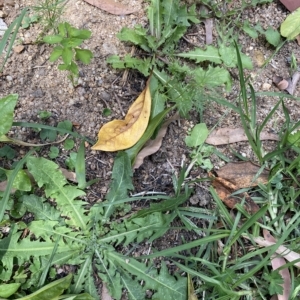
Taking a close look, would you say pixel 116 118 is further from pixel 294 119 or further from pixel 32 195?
pixel 294 119

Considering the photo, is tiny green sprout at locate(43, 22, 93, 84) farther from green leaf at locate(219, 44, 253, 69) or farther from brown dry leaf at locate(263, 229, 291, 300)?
brown dry leaf at locate(263, 229, 291, 300)

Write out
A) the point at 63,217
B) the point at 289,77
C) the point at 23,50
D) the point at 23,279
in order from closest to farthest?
the point at 23,279 → the point at 63,217 → the point at 23,50 → the point at 289,77

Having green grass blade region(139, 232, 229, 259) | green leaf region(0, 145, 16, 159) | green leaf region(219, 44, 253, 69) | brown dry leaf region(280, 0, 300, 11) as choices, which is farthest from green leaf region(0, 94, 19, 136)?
brown dry leaf region(280, 0, 300, 11)

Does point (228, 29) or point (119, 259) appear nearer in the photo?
point (119, 259)

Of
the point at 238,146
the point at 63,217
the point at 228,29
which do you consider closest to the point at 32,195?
the point at 63,217

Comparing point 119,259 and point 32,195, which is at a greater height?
point 32,195

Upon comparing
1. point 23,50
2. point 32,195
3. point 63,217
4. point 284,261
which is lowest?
point 284,261

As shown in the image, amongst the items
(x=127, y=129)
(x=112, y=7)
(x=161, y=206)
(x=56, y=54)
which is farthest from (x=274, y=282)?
(x=112, y=7)
